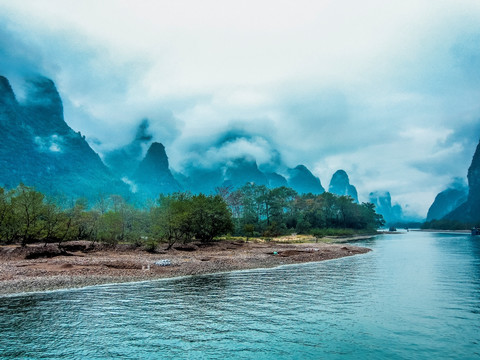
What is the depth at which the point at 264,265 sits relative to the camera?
48.0 m

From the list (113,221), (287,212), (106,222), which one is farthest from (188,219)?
(287,212)

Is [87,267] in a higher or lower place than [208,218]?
lower

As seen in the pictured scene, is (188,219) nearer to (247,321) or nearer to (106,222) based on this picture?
(106,222)

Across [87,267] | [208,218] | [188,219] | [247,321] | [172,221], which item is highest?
[208,218]

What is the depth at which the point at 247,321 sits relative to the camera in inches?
784

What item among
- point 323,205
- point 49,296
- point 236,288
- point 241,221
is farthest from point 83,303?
point 323,205

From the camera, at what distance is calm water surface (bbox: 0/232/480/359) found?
50.7 ft

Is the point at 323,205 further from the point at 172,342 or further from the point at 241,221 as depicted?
the point at 172,342

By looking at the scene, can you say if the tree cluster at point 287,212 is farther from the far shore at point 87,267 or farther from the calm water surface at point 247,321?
the calm water surface at point 247,321

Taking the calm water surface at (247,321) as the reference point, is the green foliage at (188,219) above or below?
above

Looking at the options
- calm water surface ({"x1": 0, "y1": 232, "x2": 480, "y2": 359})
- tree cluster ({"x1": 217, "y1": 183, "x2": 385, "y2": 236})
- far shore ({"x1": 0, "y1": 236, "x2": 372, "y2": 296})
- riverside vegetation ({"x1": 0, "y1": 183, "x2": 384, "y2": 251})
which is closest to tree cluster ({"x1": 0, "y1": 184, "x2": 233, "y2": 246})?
riverside vegetation ({"x1": 0, "y1": 183, "x2": 384, "y2": 251})

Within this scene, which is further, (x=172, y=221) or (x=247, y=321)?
(x=172, y=221)

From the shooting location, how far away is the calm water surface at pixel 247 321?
1546 centimetres

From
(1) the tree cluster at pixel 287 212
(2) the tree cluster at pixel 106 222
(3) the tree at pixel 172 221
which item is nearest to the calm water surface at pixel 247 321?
(3) the tree at pixel 172 221
